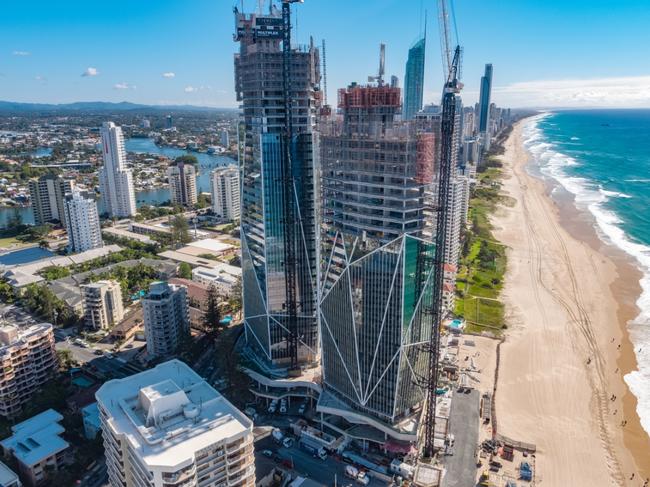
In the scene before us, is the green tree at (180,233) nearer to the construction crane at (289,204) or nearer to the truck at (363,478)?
the construction crane at (289,204)

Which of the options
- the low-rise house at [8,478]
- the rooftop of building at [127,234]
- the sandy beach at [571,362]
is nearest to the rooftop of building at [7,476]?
the low-rise house at [8,478]

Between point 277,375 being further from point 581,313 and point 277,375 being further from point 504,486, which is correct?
point 581,313

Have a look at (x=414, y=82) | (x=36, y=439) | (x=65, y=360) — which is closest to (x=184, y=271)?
(x=65, y=360)

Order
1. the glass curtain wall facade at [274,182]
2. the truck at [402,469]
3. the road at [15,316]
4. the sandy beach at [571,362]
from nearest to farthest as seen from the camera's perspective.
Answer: the truck at [402,469] < the sandy beach at [571,362] < the glass curtain wall facade at [274,182] < the road at [15,316]

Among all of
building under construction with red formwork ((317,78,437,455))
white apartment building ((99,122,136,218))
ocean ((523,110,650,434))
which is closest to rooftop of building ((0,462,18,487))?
building under construction with red formwork ((317,78,437,455))

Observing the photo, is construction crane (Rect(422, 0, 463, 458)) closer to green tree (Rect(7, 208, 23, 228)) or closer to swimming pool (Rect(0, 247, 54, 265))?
swimming pool (Rect(0, 247, 54, 265))

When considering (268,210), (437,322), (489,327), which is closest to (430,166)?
(437,322)
